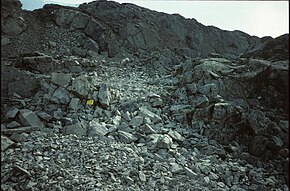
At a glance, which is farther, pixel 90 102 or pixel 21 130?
pixel 90 102

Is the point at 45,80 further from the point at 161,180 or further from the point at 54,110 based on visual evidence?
the point at 161,180

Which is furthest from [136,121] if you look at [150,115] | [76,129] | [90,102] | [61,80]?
[61,80]

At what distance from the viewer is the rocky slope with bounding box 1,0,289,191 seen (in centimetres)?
767

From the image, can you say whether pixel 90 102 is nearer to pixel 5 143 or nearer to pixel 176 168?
pixel 5 143

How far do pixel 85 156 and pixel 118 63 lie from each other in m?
12.6

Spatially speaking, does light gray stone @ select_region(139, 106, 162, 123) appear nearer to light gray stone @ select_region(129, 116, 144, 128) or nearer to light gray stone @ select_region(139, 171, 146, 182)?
light gray stone @ select_region(129, 116, 144, 128)

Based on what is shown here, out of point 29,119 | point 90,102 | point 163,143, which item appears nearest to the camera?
point 29,119

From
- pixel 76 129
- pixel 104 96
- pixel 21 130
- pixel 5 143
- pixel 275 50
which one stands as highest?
pixel 275 50

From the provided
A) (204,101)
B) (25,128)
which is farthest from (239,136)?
(25,128)

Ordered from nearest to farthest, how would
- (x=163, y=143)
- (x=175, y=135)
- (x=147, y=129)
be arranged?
(x=163, y=143)
(x=147, y=129)
(x=175, y=135)

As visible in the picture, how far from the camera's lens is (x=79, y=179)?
707 cm

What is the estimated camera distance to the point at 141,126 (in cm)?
1042

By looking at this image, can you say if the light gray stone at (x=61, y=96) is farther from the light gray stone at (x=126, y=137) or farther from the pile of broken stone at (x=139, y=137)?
the light gray stone at (x=126, y=137)

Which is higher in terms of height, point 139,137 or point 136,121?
point 136,121
